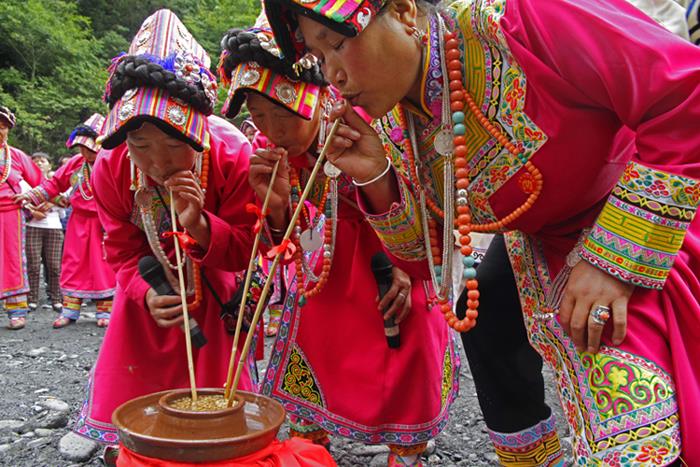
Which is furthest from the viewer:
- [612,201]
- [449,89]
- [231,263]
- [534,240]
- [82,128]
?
[82,128]

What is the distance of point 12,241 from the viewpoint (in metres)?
7.00

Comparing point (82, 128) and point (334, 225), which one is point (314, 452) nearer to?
point (334, 225)

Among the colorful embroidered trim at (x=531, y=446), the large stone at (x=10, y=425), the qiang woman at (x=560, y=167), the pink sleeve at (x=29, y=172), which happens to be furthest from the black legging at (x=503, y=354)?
the pink sleeve at (x=29, y=172)

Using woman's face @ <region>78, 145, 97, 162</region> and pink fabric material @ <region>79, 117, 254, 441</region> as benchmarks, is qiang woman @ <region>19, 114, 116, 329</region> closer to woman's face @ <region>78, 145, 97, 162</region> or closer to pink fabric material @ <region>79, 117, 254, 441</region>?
woman's face @ <region>78, 145, 97, 162</region>

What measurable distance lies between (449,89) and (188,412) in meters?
1.07

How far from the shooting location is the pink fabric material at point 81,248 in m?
6.91

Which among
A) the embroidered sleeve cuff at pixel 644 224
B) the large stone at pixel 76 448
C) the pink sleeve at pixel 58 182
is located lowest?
the pink sleeve at pixel 58 182

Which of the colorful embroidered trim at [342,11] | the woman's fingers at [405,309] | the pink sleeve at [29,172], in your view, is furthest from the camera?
the pink sleeve at [29,172]

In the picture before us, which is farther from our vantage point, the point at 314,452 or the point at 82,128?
the point at 82,128

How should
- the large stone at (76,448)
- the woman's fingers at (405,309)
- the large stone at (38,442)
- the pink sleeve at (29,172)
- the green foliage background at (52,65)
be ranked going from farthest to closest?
the green foliage background at (52,65) < the pink sleeve at (29,172) < the large stone at (38,442) < the large stone at (76,448) < the woman's fingers at (405,309)

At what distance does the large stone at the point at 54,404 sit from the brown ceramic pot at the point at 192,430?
228 centimetres

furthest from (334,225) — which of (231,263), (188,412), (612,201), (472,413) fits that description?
(472,413)

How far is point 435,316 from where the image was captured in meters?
2.61

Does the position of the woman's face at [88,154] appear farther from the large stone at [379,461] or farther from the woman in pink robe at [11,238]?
the large stone at [379,461]
